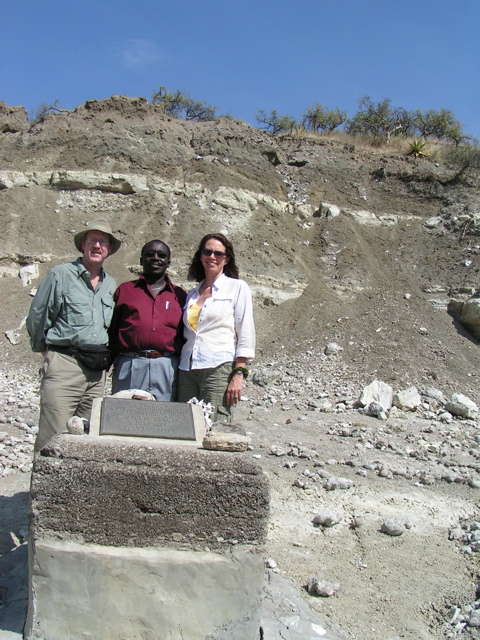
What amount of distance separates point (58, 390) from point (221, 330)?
4.06ft

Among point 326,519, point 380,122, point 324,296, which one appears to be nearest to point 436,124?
point 380,122

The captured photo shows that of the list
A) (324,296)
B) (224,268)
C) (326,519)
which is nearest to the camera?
(224,268)

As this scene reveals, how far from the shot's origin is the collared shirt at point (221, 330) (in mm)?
3604

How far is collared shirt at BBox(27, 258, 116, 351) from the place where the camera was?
3691 mm

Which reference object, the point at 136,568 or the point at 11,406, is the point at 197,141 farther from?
the point at 136,568

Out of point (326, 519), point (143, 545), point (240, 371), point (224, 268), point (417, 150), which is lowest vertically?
point (326, 519)

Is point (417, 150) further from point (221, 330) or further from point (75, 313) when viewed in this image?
point (75, 313)

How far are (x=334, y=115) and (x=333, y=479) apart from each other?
2470cm

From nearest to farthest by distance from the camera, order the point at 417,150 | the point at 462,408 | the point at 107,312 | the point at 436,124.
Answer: the point at 107,312 → the point at 462,408 → the point at 417,150 → the point at 436,124

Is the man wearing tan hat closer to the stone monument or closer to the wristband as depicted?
the wristband

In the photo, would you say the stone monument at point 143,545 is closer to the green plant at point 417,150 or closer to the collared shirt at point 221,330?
the collared shirt at point 221,330

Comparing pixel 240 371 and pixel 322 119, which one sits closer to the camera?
pixel 240 371

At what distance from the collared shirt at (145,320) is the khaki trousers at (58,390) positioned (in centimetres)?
32

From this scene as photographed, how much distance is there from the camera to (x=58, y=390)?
3693mm
